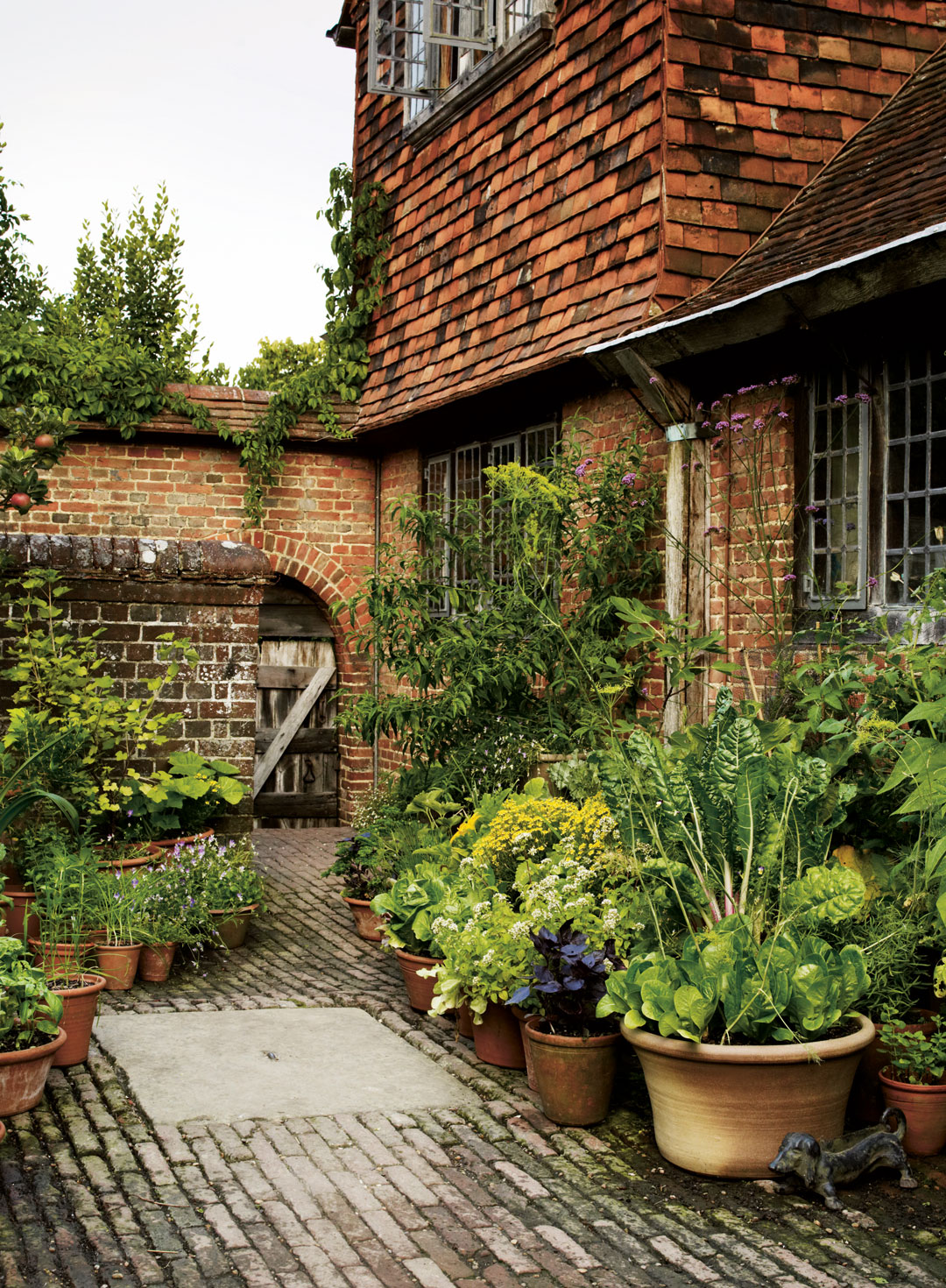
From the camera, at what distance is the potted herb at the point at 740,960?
3.88 meters

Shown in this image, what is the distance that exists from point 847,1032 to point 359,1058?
189cm

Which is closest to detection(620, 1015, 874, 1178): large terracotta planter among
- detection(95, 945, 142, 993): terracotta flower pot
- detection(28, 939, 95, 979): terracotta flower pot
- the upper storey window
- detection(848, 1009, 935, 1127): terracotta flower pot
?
detection(848, 1009, 935, 1127): terracotta flower pot

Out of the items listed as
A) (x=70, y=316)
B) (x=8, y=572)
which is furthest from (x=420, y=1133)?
(x=70, y=316)

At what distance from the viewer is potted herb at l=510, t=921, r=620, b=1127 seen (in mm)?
4305

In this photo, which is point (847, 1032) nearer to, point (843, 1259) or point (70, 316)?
point (843, 1259)

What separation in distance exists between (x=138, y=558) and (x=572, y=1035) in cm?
406

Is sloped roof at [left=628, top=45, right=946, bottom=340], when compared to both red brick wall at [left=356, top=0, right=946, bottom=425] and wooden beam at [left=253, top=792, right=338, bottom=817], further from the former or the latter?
wooden beam at [left=253, top=792, right=338, bottom=817]

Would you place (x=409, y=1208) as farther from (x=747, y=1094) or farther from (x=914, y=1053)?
(x=914, y=1053)

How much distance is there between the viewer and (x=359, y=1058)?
16.3 ft

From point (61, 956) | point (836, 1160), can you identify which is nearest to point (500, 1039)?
point (836, 1160)

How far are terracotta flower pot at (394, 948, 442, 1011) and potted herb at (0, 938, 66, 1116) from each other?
1637 mm

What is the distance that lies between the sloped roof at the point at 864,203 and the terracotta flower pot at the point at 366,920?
3.40 metres

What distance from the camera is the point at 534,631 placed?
24.2 feet

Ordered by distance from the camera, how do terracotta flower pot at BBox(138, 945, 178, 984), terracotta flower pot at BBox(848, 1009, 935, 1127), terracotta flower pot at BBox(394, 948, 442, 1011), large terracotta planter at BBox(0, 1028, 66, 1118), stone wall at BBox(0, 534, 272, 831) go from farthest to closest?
stone wall at BBox(0, 534, 272, 831), terracotta flower pot at BBox(138, 945, 178, 984), terracotta flower pot at BBox(394, 948, 442, 1011), terracotta flower pot at BBox(848, 1009, 935, 1127), large terracotta planter at BBox(0, 1028, 66, 1118)
